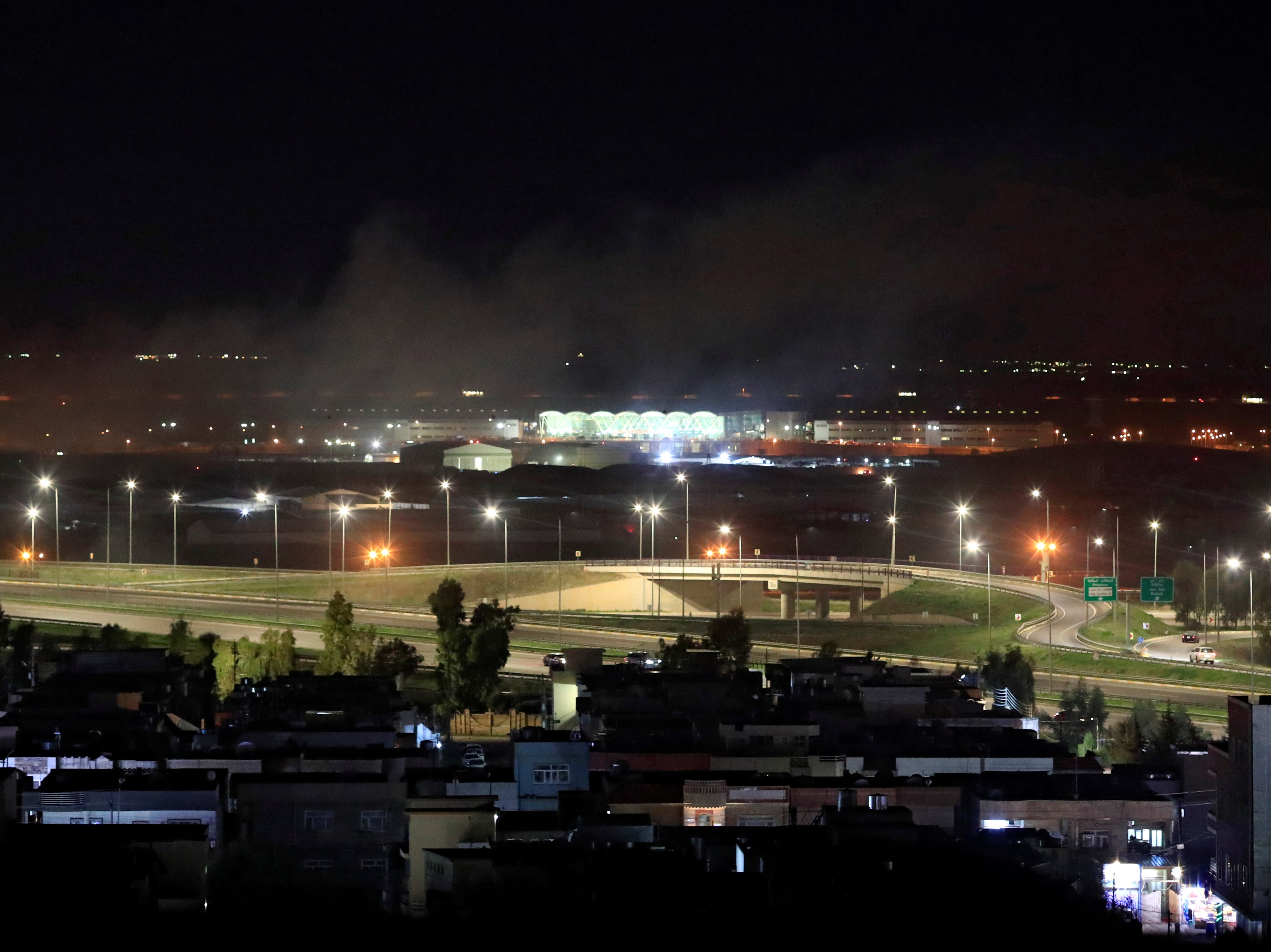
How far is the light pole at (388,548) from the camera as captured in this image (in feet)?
66.9

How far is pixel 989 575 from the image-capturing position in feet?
58.2

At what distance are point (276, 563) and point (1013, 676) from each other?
12.1 m

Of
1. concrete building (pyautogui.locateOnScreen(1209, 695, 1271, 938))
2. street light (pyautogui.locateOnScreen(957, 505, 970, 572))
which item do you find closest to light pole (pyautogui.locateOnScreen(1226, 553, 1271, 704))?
street light (pyautogui.locateOnScreen(957, 505, 970, 572))

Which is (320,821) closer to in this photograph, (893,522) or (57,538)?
(893,522)

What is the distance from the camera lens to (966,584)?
20125 mm

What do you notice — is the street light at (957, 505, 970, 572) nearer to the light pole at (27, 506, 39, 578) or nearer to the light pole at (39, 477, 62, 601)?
the light pole at (39, 477, 62, 601)

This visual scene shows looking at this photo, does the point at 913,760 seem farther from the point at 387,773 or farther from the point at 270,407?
the point at 270,407

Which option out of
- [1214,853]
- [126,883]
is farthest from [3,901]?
[1214,853]

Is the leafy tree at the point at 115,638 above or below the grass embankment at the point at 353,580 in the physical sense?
below

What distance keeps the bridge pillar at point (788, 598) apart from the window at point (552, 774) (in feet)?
43.8

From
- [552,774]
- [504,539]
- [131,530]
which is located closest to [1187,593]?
[504,539]

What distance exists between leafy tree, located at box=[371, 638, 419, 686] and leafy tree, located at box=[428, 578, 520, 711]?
253mm

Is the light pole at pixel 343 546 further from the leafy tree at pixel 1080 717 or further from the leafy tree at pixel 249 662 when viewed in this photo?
the leafy tree at pixel 1080 717

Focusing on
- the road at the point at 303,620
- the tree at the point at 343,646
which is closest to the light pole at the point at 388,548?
the road at the point at 303,620
